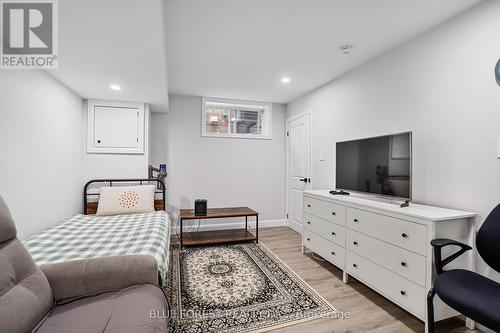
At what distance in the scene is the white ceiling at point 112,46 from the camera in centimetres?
147

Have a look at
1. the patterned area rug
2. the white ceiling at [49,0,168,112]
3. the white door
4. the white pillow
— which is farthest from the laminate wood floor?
the white ceiling at [49,0,168,112]

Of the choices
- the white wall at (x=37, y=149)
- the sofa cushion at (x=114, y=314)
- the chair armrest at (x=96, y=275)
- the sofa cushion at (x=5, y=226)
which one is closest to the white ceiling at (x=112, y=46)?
the white wall at (x=37, y=149)

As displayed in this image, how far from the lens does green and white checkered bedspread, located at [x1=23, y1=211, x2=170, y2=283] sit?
5.77ft

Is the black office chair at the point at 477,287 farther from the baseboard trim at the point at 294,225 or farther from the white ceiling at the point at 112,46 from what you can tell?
the baseboard trim at the point at 294,225

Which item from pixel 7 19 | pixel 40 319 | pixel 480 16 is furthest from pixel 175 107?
pixel 480 16

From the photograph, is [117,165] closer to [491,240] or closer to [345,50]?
[345,50]

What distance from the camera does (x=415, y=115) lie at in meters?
2.28

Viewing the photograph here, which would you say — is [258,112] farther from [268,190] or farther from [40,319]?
[40,319]

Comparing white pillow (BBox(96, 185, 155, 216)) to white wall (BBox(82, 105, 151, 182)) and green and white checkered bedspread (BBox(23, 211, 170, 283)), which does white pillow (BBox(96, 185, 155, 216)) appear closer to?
green and white checkered bedspread (BBox(23, 211, 170, 283))

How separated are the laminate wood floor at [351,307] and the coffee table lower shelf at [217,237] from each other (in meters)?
0.83

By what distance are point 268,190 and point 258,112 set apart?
1.59 meters

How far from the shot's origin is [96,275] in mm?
1404

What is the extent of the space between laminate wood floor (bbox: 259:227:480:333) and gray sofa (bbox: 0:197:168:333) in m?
1.02

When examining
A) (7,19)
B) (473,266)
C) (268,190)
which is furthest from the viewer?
(268,190)
